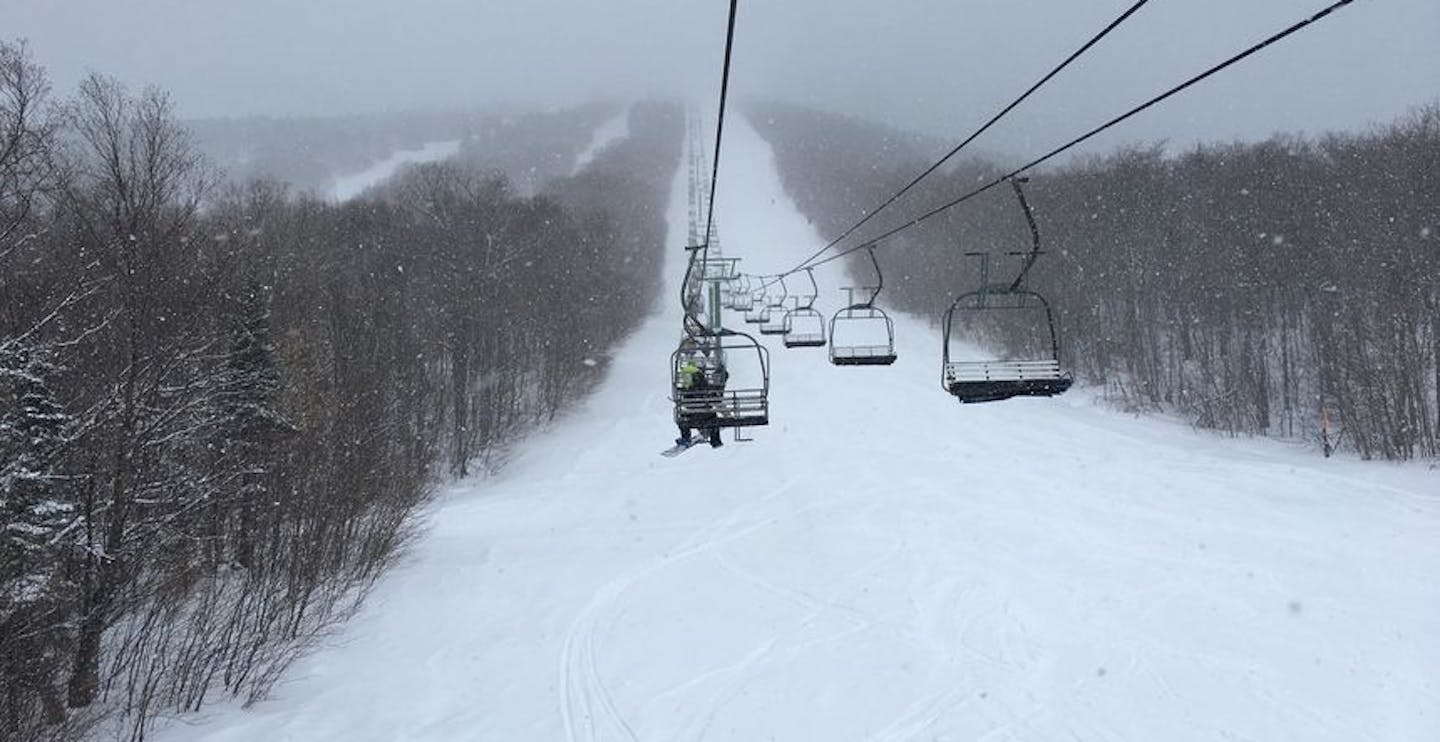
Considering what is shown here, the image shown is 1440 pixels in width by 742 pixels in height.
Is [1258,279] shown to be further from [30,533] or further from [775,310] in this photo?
[30,533]

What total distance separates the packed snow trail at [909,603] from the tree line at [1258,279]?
151 inches

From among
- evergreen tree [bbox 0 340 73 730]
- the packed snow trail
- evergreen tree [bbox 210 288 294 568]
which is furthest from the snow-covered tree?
evergreen tree [bbox 210 288 294 568]

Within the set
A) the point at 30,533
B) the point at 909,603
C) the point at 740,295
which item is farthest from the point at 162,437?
the point at 740,295

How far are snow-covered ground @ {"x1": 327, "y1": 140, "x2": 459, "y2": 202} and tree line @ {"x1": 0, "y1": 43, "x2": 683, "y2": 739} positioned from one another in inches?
3407

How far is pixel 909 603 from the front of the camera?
832 inches

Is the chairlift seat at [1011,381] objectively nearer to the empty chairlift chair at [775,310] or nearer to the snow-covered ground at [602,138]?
the empty chairlift chair at [775,310]

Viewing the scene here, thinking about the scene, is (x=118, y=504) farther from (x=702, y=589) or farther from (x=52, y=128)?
(x=702, y=589)

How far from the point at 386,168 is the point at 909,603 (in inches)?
5188

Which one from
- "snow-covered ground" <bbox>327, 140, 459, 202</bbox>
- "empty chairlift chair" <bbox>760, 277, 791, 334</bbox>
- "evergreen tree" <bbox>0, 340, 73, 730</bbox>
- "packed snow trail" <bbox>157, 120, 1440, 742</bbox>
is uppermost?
"snow-covered ground" <bbox>327, 140, 459, 202</bbox>

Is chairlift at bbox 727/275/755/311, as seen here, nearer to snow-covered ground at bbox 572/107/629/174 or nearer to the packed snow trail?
the packed snow trail

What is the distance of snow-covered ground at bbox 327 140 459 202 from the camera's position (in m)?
118

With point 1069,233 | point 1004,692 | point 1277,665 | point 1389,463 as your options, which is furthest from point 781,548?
point 1069,233

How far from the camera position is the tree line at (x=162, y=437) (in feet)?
41.0

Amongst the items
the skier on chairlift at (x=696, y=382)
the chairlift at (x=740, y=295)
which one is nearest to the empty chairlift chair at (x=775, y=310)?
the chairlift at (x=740, y=295)
